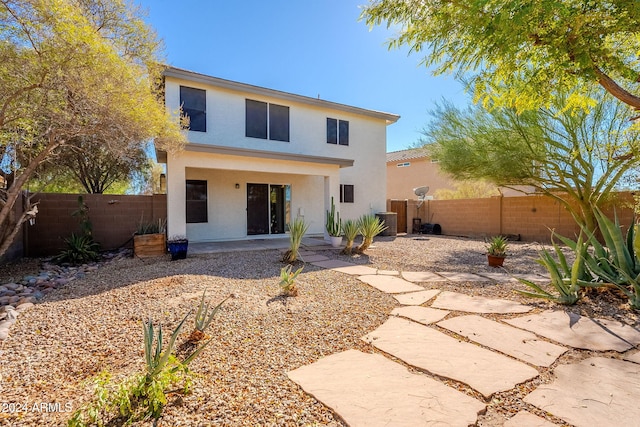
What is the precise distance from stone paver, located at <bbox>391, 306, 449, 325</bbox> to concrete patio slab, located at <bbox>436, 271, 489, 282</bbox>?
1934 millimetres

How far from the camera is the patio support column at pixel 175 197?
7.73m

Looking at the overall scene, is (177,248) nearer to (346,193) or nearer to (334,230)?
(334,230)

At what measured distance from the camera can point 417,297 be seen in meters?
4.46

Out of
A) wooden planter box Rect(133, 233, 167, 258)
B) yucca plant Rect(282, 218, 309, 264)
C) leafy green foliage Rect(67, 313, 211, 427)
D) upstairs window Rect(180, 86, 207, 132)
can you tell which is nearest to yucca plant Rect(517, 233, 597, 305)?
yucca plant Rect(282, 218, 309, 264)

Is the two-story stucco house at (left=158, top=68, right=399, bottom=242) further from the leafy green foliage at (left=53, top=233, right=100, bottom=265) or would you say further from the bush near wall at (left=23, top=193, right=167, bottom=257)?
the leafy green foliage at (left=53, top=233, right=100, bottom=265)

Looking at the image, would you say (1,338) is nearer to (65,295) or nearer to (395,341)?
(65,295)

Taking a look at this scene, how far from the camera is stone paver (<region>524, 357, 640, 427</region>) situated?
1.86 meters

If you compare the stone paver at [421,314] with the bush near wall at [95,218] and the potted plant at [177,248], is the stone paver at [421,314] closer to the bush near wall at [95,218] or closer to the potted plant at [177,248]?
the potted plant at [177,248]

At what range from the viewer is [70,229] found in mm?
8633

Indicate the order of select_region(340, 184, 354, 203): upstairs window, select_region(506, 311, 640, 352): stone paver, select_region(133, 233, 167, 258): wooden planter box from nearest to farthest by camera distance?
select_region(506, 311, 640, 352): stone paver, select_region(133, 233, 167, 258): wooden planter box, select_region(340, 184, 354, 203): upstairs window

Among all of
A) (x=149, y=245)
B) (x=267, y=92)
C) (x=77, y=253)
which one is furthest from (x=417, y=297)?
(x=267, y=92)

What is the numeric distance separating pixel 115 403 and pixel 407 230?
1538cm

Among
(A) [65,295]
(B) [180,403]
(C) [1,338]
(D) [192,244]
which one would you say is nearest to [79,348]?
(C) [1,338]

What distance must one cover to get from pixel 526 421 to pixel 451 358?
2.55 ft
